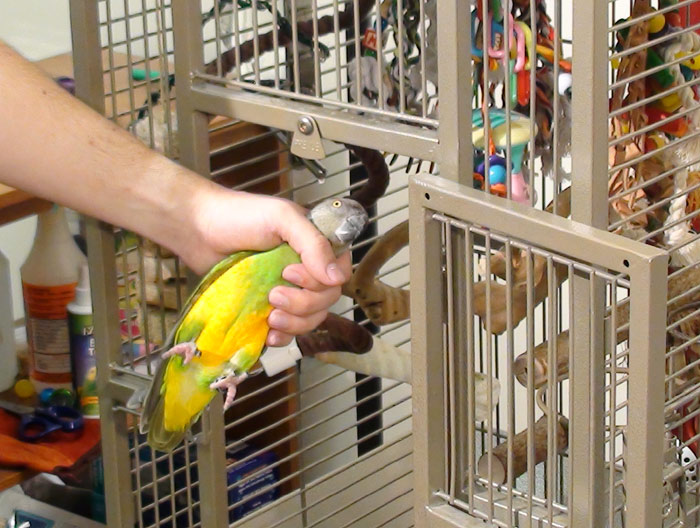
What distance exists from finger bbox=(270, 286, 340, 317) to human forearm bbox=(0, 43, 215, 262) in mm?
139

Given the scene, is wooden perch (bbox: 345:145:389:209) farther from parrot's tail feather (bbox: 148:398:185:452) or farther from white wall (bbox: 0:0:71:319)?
white wall (bbox: 0:0:71:319)

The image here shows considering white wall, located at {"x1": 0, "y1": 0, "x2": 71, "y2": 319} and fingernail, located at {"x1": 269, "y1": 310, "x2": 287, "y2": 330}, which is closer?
fingernail, located at {"x1": 269, "y1": 310, "x2": 287, "y2": 330}

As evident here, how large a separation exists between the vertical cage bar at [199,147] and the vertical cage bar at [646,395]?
432 millimetres

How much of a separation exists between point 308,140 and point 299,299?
0.43 feet

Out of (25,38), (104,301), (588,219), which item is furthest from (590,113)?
(25,38)

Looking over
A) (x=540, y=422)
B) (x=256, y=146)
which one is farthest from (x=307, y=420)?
(x=540, y=422)

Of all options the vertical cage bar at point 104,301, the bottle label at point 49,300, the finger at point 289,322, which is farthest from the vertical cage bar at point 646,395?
the bottle label at point 49,300

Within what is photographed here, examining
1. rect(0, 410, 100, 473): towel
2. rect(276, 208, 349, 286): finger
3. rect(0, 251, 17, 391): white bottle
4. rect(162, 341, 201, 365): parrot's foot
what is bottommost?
rect(0, 410, 100, 473): towel

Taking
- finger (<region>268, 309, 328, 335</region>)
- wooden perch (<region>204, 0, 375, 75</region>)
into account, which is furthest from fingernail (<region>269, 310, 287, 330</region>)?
wooden perch (<region>204, 0, 375, 75</region>)

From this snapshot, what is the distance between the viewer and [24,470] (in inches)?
48.5

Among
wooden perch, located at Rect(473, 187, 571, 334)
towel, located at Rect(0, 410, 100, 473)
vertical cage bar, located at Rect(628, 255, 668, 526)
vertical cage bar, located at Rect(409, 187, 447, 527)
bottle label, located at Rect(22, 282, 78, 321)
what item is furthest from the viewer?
bottle label, located at Rect(22, 282, 78, 321)

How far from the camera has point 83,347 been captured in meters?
1.32

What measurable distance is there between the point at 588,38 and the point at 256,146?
0.91 metres

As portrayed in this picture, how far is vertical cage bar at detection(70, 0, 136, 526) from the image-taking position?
3.22ft
